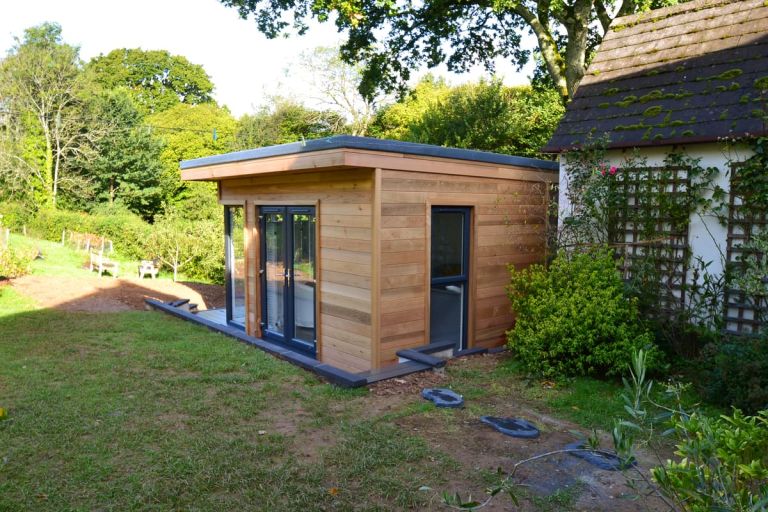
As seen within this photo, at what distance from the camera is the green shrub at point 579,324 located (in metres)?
5.91

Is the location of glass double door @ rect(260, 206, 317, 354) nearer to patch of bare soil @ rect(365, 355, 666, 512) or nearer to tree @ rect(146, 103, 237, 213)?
patch of bare soil @ rect(365, 355, 666, 512)

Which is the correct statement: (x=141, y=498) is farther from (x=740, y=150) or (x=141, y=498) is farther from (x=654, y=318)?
(x=740, y=150)

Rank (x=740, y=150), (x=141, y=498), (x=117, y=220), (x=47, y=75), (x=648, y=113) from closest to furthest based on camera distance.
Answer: (x=141, y=498)
(x=740, y=150)
(x=648, y=113)
(x=117, y=220)
(x=47, y=75)

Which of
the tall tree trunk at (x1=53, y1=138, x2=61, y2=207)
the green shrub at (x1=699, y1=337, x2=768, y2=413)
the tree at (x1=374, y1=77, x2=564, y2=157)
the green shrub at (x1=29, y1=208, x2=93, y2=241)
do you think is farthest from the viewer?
the tall tree trunk at (x1=53, y1=138, x2=61, y2=207)

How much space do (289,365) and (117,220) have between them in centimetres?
1783

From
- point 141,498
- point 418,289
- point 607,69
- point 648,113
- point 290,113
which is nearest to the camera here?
point 141,498

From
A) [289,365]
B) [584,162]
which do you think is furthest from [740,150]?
[289,365]

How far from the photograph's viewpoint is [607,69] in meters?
8.20

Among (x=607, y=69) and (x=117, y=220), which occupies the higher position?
(x=607, y=69)

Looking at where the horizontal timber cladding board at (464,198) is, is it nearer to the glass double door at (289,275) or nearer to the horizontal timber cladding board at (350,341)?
the glass double door at (289,275)

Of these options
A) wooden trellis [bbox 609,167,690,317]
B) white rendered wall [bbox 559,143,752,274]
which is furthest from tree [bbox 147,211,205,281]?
white rendered wall [bbox 559,143,752,274]

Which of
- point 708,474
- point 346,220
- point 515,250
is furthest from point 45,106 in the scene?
point 708,474

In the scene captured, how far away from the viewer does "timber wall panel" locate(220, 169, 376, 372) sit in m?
6.28

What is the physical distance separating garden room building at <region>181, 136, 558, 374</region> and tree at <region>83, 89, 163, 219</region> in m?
21.2
